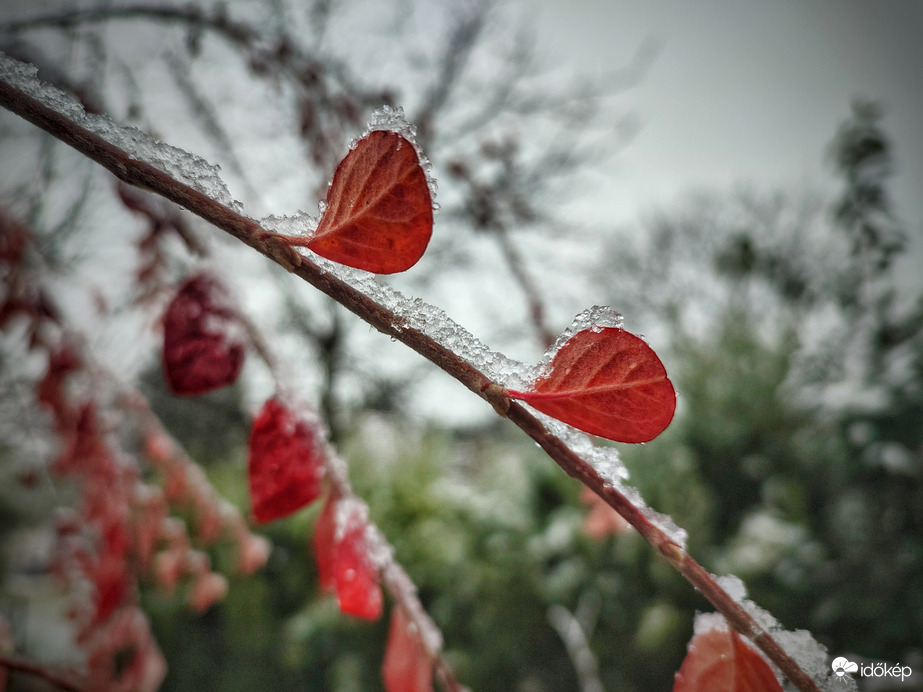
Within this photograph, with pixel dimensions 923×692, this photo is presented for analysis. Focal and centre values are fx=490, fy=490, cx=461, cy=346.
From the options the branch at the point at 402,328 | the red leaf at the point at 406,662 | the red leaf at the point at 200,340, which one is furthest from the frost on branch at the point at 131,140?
the red leaf at the point at 406,662

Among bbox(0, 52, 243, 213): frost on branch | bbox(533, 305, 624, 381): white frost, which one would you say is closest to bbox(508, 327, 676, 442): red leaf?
bbox(533, 305, 624, 381): white frost

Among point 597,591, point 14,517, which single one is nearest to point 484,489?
point 597,591

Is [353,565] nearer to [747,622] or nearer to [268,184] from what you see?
[747,622]

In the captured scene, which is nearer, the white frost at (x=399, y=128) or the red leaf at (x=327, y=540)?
the white frost at (x=399, y=128)

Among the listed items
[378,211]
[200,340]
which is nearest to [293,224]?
[378,211]

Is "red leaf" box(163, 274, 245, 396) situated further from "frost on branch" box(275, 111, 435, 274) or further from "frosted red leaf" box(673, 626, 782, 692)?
"frosted red leaf" box(673, 626, 782, 692)

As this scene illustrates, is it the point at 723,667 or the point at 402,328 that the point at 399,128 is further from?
the point at 723,667

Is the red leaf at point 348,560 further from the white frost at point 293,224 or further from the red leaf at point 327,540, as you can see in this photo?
the white frost at point 293,224

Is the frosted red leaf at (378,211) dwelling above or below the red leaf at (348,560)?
above
